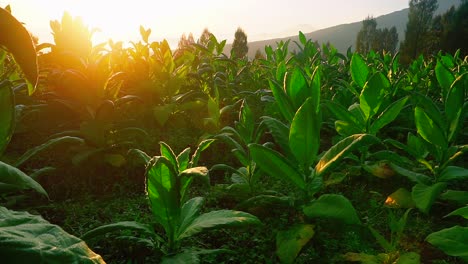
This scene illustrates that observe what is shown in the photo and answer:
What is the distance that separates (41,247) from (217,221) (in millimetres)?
1046

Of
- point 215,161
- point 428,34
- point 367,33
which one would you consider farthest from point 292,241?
point 367,33

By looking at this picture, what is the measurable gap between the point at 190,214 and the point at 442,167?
1814 mm

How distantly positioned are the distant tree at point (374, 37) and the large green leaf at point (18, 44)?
2423 inches

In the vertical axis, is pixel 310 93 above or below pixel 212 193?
above

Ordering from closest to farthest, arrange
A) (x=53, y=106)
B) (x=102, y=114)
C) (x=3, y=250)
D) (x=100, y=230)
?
(x=3, y=250) → (x=100, y=230) → (x=102, y=114) → (x=53, y=106)

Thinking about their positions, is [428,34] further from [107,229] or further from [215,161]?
[107,229]

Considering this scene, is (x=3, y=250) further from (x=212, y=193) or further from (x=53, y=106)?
(x=53, y=106)

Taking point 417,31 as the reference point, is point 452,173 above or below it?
below

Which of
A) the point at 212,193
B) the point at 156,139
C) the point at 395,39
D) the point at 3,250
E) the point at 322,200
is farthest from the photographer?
the point at 395,39

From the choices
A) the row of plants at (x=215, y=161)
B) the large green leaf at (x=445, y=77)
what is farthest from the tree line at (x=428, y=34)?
the row of plants at (x=215, y=161)

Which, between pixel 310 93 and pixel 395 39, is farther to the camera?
pixel 395 39

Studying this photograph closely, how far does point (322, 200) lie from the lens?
200cm

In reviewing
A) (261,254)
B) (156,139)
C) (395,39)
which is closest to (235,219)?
(261,254)

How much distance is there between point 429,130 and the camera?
2471mm
